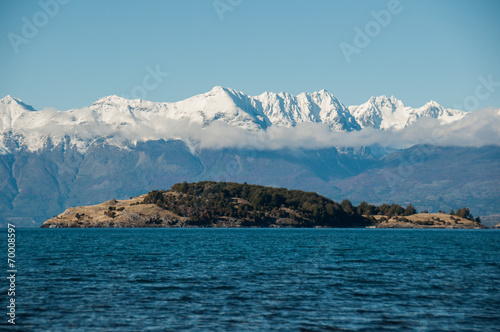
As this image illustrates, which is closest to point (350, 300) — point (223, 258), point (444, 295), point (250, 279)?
point (444, 295)

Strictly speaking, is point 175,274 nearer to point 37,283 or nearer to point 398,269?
point 37,283

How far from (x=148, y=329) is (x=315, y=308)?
17.0 metres

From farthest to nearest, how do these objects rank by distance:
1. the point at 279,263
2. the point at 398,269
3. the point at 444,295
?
the point at 279,263 < the point at 398,269 < the point at 444,295

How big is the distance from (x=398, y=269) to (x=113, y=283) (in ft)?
147

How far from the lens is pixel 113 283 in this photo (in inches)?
2731

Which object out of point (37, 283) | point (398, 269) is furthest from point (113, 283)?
point (398, 269)

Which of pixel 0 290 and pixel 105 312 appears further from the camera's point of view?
pixel 0 290

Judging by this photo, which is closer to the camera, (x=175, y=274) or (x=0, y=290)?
(x=0, y=290)

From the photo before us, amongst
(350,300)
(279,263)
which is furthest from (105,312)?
(279,263)

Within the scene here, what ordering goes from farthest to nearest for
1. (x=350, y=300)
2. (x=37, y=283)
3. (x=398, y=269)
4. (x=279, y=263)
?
(x=279, y=263)
(x=398, y=269)
(x=37, y=283)
(x=350, y=300)

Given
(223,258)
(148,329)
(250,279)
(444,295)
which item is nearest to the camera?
(148,329)

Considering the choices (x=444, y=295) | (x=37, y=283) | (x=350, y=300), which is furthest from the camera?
(x=37, y=283)

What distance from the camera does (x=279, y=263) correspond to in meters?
96.1

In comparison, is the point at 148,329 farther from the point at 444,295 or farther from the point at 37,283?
the point at 444,295
